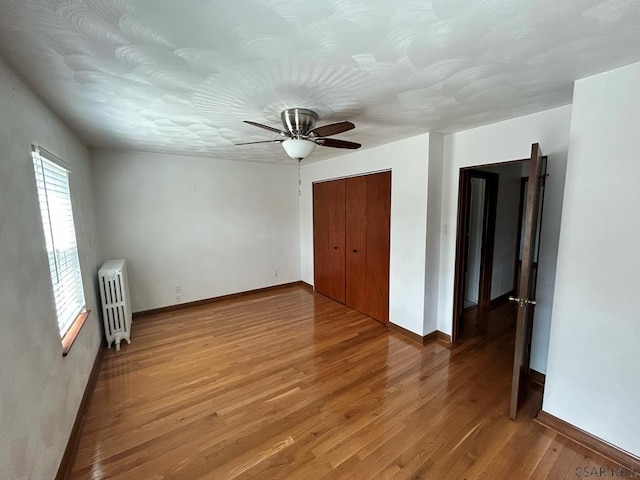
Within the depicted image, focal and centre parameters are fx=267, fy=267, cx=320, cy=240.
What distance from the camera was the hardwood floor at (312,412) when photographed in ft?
5.32

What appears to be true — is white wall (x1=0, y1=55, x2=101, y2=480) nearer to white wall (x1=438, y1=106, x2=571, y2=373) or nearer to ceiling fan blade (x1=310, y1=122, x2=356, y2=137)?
ceiling fan blade (x1=310, y1=122, x2=356, y2=137)

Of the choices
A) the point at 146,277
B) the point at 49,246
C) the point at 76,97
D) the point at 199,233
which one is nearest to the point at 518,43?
the point at 76,97

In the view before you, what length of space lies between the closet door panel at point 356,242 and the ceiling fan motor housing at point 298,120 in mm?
1677

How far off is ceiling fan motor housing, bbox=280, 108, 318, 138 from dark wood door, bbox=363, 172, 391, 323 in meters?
1.51

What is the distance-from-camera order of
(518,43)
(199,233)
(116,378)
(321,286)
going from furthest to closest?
1. (321,286)
2. (199,233)
3. (116,378)
4. (518,43)

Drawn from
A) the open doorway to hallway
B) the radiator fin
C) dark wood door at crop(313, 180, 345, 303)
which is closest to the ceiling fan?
dark wood door at crop(313, 180, 345, 303)

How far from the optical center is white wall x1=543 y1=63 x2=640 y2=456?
151cm

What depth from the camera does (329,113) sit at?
6.91 ft

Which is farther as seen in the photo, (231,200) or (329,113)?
(231,200)

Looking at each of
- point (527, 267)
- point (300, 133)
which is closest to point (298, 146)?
point (300, 133)

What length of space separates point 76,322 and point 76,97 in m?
1.71

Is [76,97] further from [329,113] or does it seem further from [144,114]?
[329,113]

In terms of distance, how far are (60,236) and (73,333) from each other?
745 mm

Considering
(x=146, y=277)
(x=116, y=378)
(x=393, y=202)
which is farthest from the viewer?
(x=146, y=277)
